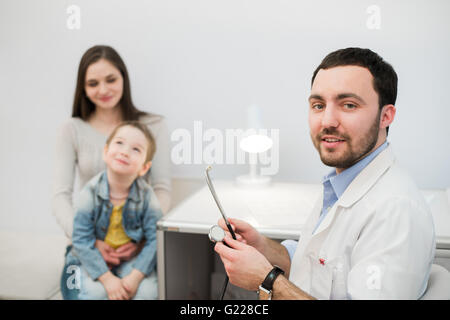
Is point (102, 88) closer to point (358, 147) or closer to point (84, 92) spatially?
point (84, 92)

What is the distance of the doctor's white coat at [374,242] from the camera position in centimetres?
75

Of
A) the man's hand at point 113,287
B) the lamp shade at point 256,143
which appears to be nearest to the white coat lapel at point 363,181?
the lamp shade at point 256,143

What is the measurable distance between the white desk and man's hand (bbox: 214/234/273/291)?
0.92ft

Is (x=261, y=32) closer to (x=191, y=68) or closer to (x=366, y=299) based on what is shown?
(x=191, y=68)

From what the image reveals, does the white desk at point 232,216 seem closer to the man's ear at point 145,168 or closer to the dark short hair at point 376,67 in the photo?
the man's ear at point 145,168

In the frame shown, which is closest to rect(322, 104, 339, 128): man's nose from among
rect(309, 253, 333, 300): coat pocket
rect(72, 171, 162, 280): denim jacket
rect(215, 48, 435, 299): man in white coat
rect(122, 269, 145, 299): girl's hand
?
rect(215, 48, 435, 299): man in white coat

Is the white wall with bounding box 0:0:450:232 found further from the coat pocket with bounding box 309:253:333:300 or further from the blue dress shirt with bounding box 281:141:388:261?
the coat pocket with bounding box 309:253:333:300

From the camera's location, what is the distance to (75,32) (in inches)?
51.2

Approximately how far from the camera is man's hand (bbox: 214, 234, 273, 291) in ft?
2.93

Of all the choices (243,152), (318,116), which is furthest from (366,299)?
(243,152)

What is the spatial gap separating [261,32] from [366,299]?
30.5 inches

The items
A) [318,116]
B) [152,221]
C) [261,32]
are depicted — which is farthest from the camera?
[152,221]

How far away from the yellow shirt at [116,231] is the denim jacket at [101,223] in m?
0.01

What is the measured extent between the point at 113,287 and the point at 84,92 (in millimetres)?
642
